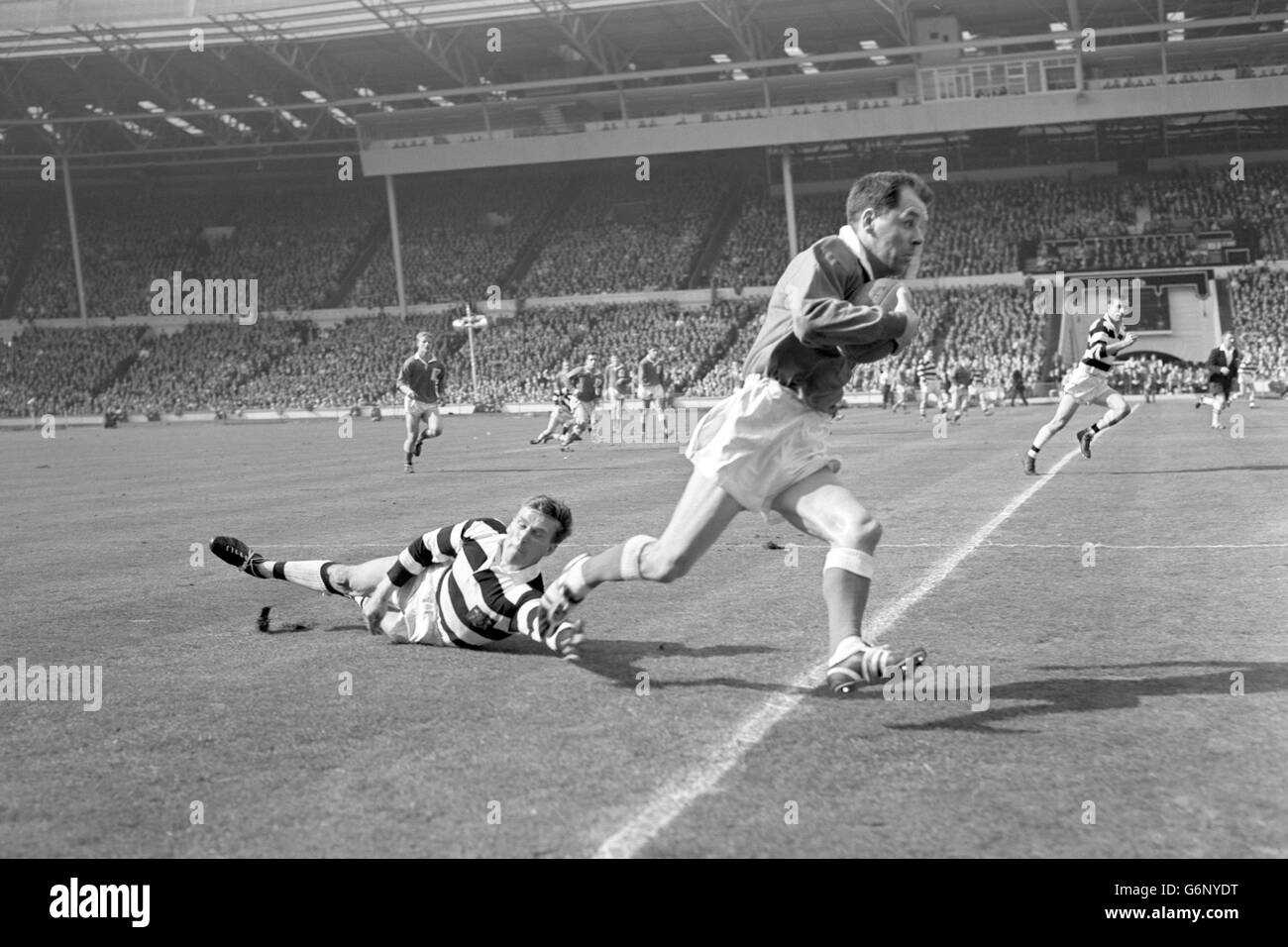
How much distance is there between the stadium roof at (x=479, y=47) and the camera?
171 ft

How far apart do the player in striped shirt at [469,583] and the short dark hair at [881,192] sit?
1997 mm

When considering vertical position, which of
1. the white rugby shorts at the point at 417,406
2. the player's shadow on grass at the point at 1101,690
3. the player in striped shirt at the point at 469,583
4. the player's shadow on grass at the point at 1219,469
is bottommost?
the player's shadow on grass at the point at 1101,690

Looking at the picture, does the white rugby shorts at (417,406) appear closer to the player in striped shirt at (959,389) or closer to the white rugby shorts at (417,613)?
the white rugby shorts at (417,613)

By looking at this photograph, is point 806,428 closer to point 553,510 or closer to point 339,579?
point 553,510

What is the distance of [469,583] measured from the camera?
6.62 meters

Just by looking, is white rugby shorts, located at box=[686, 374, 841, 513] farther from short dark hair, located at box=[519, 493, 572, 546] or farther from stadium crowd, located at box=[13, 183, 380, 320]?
stadium crowd, located at box=[13, 183, 380, 320]

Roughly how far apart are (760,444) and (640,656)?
1.50 m

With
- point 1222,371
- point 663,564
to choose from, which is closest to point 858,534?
point 663,564

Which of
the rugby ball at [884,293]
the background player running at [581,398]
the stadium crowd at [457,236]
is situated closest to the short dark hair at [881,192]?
the rugby ball at [884,293]

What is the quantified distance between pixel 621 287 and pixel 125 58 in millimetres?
24028

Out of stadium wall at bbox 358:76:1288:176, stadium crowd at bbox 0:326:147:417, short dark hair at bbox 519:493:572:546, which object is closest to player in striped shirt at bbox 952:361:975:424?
stadium wall at bbox 358:76:1288:176

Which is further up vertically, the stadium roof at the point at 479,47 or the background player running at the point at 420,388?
the stadium roof at the point at 479,47

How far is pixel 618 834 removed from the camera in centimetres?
384
